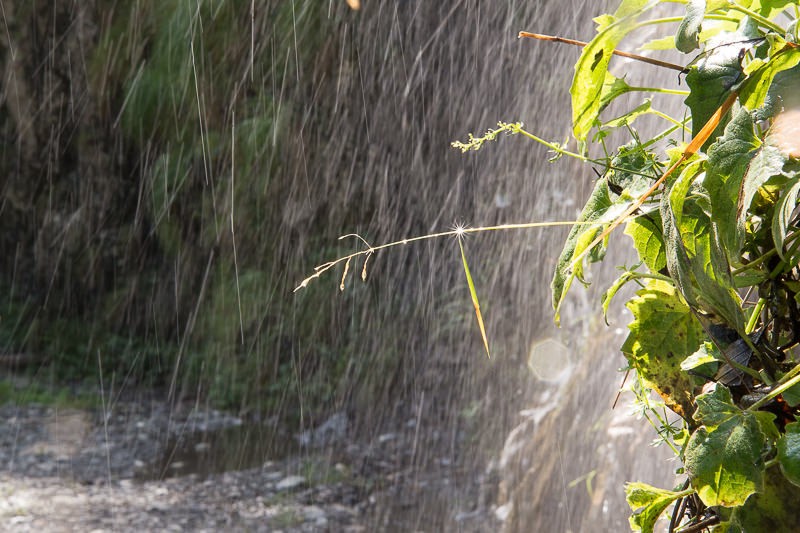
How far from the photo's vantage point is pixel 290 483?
4504 mm

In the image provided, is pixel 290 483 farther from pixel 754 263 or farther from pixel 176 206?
pixel 754 263

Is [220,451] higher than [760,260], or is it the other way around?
[760,260]

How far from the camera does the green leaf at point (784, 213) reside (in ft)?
1.44

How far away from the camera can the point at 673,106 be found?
9.16 ft

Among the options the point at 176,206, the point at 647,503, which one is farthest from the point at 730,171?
the point at 176,206

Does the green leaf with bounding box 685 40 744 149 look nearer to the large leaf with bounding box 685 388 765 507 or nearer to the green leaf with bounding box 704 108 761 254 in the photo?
the green leaf with bounding box 704 108 761 254

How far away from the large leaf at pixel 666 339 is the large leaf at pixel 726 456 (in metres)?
0.13

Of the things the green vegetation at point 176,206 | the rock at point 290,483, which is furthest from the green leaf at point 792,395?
the green vegetation at point 176,206

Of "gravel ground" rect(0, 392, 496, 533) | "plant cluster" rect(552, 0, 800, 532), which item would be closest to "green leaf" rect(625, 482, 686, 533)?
"plant cluster" rect(552, 0, 800, 532)

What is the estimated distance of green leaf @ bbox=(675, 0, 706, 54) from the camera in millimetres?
489

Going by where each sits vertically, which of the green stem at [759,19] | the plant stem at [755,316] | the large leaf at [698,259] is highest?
the green stem at [759,19]

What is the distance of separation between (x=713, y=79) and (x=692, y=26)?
35 millimetres

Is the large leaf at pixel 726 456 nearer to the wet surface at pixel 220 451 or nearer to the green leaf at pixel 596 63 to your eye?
the green leaf at pixel 596 63

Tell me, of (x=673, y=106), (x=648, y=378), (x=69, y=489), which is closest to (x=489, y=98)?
(x=673, y=106)
